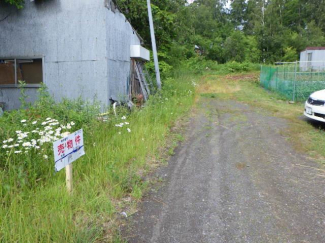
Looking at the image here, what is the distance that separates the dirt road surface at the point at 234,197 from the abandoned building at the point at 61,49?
3328mm

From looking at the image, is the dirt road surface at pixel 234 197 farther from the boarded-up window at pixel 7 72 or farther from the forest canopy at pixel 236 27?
the forest canopy at pixel 236 27

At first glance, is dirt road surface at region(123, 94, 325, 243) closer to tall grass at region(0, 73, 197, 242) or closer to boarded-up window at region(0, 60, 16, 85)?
tall grass at region(0, 73, 197, 242)

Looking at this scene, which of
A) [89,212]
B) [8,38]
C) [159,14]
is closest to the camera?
[89,212]

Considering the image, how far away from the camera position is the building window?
27.8 feet

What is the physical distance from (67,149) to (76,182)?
0.78 metres

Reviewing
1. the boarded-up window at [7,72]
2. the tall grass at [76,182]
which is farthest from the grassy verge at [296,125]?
the boarded-up window at [7,72]

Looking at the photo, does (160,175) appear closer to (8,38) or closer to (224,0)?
(8,38)

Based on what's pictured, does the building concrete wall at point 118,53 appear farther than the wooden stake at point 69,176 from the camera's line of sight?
Yes

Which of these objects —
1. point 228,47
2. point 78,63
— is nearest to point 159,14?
point 78,63

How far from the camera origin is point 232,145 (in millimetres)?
6301

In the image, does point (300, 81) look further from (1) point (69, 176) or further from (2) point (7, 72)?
(1) point (69, 176)

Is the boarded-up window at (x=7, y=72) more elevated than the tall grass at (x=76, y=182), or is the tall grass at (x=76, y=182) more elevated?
Answer: the boarded-up window at (x=7, y=72)

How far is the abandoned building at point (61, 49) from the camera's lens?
793 cm

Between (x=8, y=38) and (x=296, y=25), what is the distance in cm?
4657
